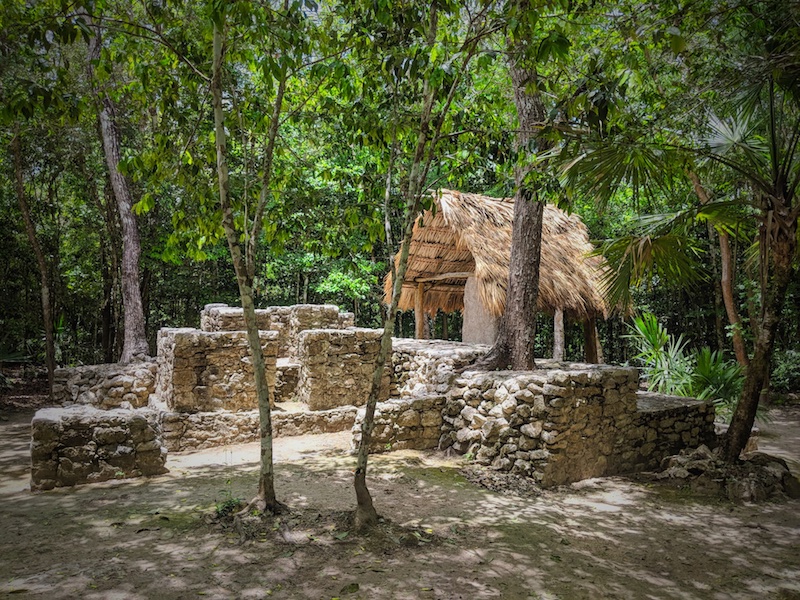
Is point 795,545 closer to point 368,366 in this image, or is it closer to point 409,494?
point 409,494

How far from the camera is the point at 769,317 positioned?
554 cm

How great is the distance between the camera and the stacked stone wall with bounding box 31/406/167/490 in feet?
16.0

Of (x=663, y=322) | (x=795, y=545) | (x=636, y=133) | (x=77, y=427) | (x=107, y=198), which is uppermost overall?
(x=107, y=198)

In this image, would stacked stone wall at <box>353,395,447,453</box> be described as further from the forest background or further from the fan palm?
the fan palm

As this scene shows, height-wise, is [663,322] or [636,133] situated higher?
[636,133]

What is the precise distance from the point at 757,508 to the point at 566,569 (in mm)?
2756

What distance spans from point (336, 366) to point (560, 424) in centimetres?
424

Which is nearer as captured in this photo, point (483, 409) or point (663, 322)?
point (483, 409)

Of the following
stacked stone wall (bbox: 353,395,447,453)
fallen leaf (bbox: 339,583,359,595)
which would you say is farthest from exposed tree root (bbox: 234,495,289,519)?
stacked stone wall (bbox: 353,395,447,453)

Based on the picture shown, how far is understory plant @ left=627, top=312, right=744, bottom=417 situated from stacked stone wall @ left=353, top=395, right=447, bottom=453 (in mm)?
4156

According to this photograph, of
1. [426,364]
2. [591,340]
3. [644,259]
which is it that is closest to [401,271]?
[644,259]

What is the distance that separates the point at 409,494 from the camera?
5055mm

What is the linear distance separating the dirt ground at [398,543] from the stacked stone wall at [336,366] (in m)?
2.87

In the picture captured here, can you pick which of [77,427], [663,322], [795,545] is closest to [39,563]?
[77,427]
